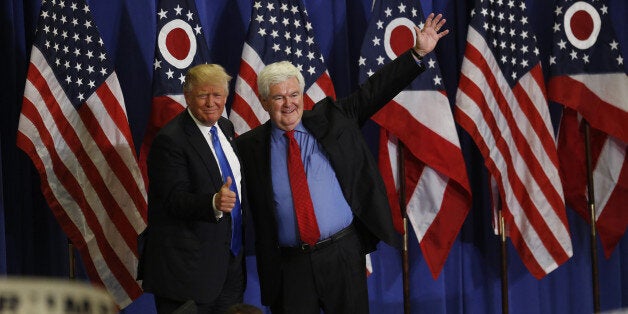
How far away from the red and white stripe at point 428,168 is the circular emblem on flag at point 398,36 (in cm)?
23

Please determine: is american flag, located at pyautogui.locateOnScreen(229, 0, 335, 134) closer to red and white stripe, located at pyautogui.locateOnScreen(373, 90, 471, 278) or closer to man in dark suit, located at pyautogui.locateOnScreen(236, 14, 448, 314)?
red and white stripe, located at pyautogui.locateOnScreen(373, 90, 471, 278)

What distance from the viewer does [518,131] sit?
4871 millimetres

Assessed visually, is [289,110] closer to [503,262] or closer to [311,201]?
[311,201]

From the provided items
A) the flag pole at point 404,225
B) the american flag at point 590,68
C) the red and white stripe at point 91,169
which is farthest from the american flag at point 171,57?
the american flag at point 590,68

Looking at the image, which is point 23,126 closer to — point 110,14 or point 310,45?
point 110,14

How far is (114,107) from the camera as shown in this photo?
14.1ft

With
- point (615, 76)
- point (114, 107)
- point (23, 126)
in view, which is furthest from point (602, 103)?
point (23, 126)

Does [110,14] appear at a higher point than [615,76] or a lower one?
higher

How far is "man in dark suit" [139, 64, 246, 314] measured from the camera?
11.0 ft

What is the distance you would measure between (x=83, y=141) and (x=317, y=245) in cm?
144

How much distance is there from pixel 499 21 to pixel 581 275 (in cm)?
175

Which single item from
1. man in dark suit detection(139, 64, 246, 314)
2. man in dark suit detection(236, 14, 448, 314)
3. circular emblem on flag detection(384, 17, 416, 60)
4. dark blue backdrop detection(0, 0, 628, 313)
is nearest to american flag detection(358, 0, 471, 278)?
circular emblem on flag detection(384, 17, 416, 60)

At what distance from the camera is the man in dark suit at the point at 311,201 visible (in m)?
3.47

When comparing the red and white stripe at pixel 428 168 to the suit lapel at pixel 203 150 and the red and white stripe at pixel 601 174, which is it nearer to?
the red and white stripe at pixel 601 174
